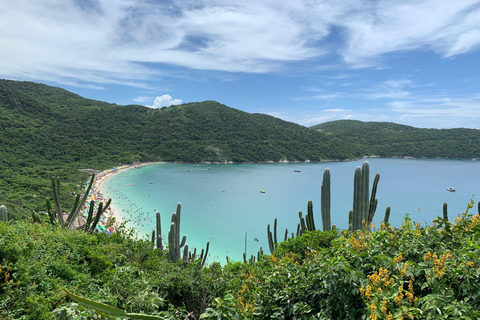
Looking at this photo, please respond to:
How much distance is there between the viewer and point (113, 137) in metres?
71.1

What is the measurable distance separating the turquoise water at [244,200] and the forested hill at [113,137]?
392 inches

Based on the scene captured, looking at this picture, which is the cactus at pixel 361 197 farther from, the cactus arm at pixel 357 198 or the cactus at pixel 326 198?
the cactus at pixel 326 198

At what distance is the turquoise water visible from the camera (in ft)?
80.3

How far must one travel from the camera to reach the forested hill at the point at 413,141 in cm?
9406

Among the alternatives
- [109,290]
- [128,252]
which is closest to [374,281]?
[109,290]

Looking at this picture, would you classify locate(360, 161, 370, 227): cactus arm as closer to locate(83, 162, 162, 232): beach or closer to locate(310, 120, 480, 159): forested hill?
locate(83, 162, 162, 232): beach

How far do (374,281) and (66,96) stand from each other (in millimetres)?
111029

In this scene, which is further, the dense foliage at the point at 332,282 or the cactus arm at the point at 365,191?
the cactus arm at the point at 365,191

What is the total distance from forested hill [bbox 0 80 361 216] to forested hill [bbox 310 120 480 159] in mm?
19825

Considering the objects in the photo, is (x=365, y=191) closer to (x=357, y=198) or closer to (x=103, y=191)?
(x=357, y=198)

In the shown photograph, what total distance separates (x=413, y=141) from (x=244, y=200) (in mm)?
101349

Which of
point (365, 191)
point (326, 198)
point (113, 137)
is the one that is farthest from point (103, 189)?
point (365, 191)

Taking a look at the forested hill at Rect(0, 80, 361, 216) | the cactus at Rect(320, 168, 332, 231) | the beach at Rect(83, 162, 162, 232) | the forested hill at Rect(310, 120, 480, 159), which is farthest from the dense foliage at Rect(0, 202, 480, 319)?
the forested hill at Rect(310, 120, 480, 159)

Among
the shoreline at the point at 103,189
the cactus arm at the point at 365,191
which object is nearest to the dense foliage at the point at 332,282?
the cactus arm at the point at 365,191
